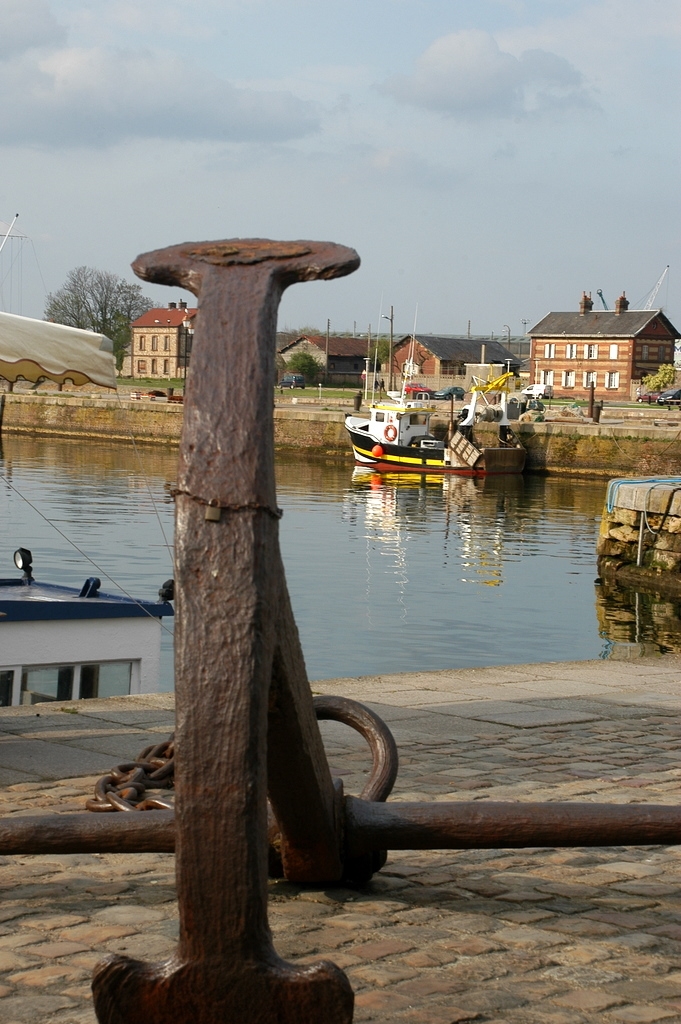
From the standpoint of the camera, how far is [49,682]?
31.7 feet

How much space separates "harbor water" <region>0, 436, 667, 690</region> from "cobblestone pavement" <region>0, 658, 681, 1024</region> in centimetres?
754

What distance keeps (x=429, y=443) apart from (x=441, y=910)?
49.7 m

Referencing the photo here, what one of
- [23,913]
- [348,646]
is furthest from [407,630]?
[23,913]

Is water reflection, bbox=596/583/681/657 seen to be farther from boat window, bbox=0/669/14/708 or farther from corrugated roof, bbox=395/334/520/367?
corrugated roof, bbox=395/334/520/367

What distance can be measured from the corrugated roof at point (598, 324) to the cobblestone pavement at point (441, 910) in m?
84.9

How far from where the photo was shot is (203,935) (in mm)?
2227

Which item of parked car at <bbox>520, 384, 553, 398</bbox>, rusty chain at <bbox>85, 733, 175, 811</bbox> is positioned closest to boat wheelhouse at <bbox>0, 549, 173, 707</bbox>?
rusty chain at <bbox>85, 733, 175, 811</bbox>

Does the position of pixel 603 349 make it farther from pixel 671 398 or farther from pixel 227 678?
pixel 227 678

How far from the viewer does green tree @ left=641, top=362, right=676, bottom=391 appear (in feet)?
266

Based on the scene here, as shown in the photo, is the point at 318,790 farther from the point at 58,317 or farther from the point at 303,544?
the point at 58,317

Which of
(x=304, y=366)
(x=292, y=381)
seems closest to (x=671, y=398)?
(x=292, y=381)

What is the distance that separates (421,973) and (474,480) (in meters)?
46.9

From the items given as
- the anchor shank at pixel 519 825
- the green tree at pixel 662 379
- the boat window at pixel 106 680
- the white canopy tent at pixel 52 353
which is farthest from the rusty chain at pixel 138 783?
the green tree at pixel 662 379

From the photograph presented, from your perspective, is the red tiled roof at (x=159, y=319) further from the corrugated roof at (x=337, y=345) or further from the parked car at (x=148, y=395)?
the parked car at (x=148, y=395)
